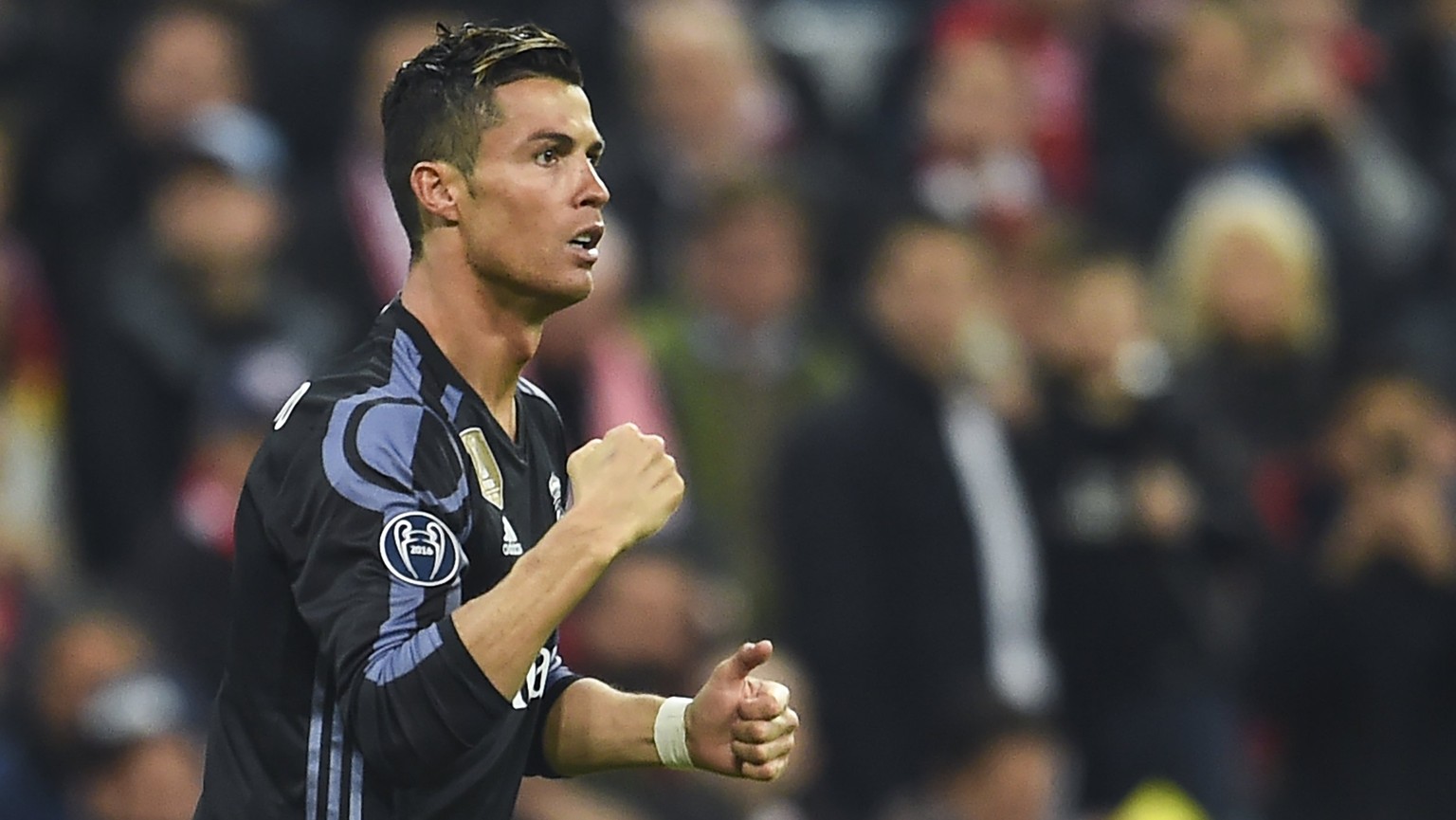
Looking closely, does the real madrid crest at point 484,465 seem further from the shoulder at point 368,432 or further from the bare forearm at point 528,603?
Result: the bare forearm at point 528,603

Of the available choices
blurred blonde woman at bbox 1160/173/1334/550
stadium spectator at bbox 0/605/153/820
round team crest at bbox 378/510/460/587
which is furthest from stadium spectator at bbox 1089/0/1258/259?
round team crest at bbox 378/510/460/587

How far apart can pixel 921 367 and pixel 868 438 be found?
0.26 meters

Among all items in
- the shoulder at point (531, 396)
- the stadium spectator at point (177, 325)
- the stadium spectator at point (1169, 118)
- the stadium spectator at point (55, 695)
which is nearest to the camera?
the shoulder at point (531, 396)

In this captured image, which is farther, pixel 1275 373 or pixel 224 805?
pixel 1275 373

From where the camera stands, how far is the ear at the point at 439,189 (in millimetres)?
3984

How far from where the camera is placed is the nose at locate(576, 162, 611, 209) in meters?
3.98

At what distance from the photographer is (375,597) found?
3.68 metres

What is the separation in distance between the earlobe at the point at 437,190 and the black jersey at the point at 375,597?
0.18 meters

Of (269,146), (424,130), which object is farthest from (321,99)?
(424,130)

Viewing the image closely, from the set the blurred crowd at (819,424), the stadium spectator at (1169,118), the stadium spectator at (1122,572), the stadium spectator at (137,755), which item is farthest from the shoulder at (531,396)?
the stadium spectator at (1169,118)

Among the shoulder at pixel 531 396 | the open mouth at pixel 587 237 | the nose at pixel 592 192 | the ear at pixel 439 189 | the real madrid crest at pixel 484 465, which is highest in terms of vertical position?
the ear at pixel 439 189

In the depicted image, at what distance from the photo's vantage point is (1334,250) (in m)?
9.32

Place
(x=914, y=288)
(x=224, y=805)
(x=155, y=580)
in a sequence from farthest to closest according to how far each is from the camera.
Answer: (x=914, y=288) → (x=155, y=580) → (x=224, y=805)

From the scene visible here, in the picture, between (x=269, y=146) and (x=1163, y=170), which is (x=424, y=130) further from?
(x=1163, y=170)
